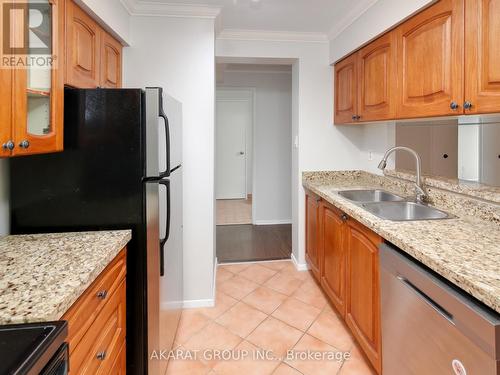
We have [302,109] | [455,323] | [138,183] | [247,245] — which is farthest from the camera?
[247,245]

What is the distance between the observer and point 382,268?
4.91 ft

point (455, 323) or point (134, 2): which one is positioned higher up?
point (134, 2)

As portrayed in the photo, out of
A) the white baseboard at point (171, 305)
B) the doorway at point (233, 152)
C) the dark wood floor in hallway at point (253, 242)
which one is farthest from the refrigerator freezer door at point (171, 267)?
the doorway at point (233, 152)

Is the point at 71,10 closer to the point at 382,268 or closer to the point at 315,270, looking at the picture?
the point at 382,268

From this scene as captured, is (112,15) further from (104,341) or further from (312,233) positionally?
Result: (312,233)

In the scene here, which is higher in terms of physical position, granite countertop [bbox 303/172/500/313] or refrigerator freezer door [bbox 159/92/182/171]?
refrigerator freezer door [bbox 159/92/182/171]

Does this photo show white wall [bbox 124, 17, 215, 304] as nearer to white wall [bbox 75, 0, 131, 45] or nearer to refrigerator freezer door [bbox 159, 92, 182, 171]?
white wall [bbox 75, 0, 131, 45]

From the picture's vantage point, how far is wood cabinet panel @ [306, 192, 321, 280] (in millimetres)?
2619

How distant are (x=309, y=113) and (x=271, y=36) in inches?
30.8

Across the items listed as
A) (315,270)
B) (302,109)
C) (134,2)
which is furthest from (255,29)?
(315,270)

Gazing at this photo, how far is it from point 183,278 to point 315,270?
1.15 m

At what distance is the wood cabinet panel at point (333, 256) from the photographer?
6.80ft

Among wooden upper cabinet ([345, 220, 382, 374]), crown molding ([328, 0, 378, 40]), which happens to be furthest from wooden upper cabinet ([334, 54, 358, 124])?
wooden upper cabinet ([345, 220, 382, 374])

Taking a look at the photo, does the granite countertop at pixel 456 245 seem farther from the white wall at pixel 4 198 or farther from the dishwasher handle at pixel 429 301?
the white wall at pixel 4 198
